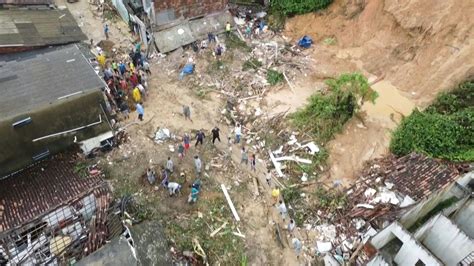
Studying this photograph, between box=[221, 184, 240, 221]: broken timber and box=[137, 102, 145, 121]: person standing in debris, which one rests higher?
box=[137, 102, 145, 121]: person standing in debris

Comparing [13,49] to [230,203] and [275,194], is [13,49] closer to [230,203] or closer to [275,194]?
[230,203]

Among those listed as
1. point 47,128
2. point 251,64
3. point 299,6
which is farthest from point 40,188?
point 299,6

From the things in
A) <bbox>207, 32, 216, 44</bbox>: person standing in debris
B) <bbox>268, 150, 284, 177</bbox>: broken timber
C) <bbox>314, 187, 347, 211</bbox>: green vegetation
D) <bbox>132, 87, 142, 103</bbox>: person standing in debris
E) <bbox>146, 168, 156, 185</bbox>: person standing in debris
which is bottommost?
<bbox>314, 187, 347, 211</bbox>: green vegetation

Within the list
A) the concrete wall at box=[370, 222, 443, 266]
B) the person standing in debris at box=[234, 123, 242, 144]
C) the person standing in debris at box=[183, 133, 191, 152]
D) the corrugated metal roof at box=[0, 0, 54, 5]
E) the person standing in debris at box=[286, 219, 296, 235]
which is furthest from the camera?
the corrugated metal roof at box=[0, 0, 54, 5]

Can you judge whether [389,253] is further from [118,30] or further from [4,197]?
[118,30]

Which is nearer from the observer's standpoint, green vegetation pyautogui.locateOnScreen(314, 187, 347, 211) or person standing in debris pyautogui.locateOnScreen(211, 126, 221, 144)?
green vegetation pyautogui.locateOnScreen(314, 187, 347, 211)

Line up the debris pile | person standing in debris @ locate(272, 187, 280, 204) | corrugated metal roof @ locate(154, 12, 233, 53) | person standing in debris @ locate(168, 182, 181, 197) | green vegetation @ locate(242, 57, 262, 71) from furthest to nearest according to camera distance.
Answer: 1. corrugated metal roof @ locate(154, 12, 233, 53)
2. green vegetation @ locate(242, 57, 262, 71)
3. person standing in debris @ locate(272, 187, 280, 204)
4. person standing in debris @ locate(168, 182, 181, 197)
5. the debris pile

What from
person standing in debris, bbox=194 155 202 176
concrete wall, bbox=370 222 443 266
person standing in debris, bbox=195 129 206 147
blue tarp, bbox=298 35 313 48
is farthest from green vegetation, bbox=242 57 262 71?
concrete wall, bbox=370 222 443 266

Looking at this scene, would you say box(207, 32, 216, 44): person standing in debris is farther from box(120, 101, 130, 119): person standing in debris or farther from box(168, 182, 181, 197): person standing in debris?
box(168, 182, 181, 197): person standing in debris
